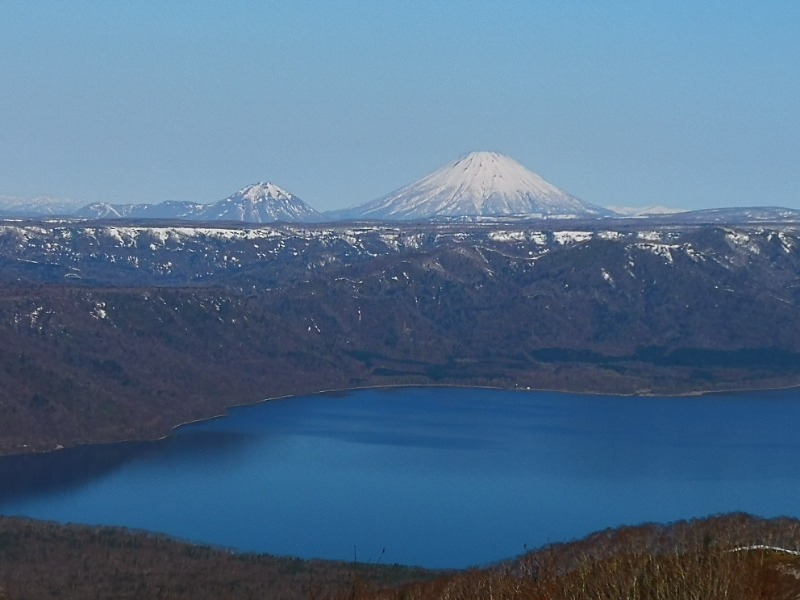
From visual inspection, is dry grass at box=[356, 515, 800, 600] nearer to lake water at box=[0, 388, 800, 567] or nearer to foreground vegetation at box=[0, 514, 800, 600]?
foreground vegetation at box=[0, 514, 800, 600]

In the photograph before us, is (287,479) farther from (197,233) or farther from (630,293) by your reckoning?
(197,233)

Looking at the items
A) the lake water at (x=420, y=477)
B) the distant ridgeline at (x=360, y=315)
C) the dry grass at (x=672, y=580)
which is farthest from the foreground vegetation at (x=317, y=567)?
the distant ridgeline at (x=360, y=315)

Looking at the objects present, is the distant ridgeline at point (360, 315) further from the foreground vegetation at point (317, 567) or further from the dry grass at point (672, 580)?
the dry grass at point (672, 580)

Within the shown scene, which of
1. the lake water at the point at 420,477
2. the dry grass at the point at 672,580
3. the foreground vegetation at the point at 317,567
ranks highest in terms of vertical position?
the dry grass at the point at 672,580

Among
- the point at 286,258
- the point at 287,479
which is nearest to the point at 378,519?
the point at 287,479

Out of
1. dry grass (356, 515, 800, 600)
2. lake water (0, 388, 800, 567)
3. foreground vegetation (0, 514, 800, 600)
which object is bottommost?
lake water (0, 388, 800, 567)

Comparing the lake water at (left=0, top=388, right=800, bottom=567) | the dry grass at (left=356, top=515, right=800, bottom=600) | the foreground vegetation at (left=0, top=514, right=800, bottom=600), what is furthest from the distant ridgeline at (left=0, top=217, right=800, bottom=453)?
the dry grass at (left=356, top=515, right=800, bottom=600)

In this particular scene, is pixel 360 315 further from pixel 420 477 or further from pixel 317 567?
pixel 317 567
